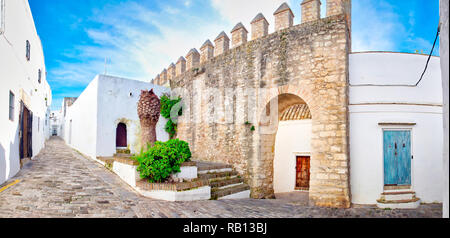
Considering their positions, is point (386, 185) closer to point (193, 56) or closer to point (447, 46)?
point (447, 46)

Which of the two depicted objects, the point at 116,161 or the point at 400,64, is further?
the point at 116,161

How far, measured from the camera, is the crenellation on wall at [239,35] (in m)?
8.38

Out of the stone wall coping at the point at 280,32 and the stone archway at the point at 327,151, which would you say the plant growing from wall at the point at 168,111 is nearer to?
the stone wall coping at the point at 280,32

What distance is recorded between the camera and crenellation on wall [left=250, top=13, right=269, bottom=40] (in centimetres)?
776

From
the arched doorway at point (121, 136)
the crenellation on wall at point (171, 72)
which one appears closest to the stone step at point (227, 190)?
the arched doorway at point (121, 136)

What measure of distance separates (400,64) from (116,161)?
8338mm

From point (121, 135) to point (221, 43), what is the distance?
5.94 metres

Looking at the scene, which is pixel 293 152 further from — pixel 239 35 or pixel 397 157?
pixel 239 35

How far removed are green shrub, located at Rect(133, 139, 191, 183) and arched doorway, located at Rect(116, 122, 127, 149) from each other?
5.58 m

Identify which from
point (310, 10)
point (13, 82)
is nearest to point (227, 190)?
point (310, 10)

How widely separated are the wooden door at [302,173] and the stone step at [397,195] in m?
4.01

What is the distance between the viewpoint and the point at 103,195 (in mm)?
4770
